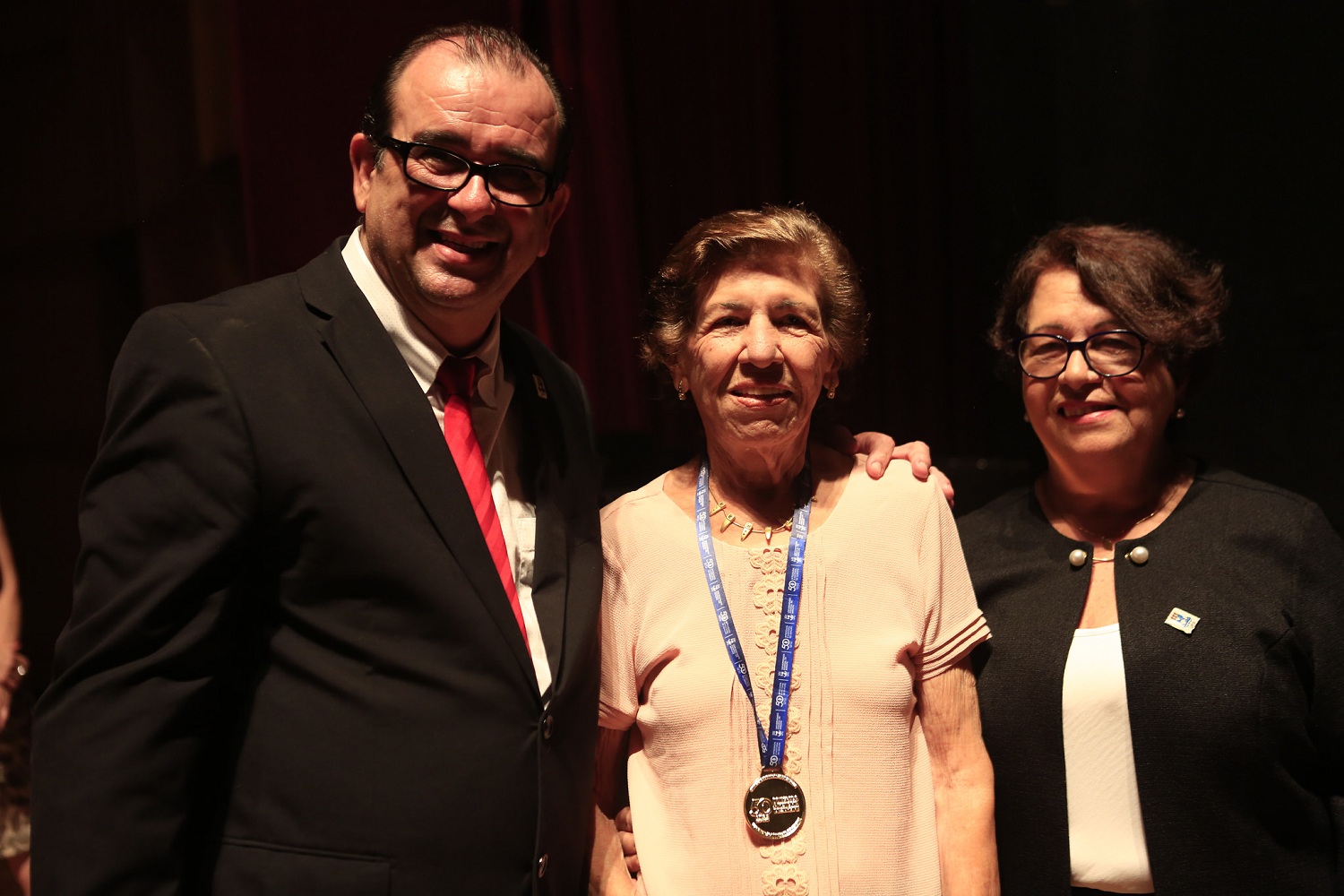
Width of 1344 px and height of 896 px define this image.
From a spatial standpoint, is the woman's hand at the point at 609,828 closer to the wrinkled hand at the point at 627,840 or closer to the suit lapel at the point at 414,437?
the wrinkled hand at the point at 627,840

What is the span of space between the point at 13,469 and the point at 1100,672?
2493mm

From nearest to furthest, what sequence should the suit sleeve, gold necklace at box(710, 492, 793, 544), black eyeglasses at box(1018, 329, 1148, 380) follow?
the suit sleeve, gold necklace at box(710, 492, 793, 544), black eyeglasses at box(1018, 329, 1148, 380)

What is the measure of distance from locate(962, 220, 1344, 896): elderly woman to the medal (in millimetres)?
525

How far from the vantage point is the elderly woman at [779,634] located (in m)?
1.97

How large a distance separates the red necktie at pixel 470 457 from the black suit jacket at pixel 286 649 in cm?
7

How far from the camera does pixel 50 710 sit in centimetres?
157

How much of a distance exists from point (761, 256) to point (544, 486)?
24.9 inches

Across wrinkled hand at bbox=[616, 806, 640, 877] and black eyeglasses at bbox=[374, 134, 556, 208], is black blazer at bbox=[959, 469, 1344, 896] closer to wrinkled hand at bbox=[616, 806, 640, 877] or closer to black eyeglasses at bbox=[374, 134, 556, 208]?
wrinkled hand at bbox=[616, 806, 640, 877]

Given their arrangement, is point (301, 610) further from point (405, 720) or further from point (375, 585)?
point (405, 720)

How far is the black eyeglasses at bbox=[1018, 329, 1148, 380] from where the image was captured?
7.74ft

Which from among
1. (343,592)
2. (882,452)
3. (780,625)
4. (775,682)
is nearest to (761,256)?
(882,452)

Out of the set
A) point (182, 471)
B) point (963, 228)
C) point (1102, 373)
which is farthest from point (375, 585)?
point (963, 228)

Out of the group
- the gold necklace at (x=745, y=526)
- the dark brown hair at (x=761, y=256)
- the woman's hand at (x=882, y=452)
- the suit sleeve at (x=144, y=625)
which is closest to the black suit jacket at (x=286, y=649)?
the suit sleeve at (x=144, y=625)

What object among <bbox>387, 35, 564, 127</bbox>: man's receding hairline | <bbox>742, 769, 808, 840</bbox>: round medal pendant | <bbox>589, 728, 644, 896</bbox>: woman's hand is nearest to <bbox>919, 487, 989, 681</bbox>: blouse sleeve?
<bbox>742, 769, 808, 840</bbox>: round medal pendant
